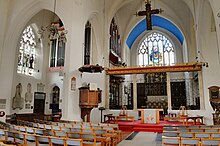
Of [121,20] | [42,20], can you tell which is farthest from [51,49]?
[121,20]

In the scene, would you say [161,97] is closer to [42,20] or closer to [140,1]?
[140,1]

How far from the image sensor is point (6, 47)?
27.6 ft

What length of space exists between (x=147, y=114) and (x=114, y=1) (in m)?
7.89

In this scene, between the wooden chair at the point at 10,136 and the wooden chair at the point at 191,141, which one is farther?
the wooden chair at the point at 10,136

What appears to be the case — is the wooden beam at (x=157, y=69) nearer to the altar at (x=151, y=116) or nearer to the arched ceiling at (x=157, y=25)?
the altar at (x=151, y=116)

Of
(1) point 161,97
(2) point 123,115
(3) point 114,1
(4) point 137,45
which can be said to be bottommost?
(2) point 123,115

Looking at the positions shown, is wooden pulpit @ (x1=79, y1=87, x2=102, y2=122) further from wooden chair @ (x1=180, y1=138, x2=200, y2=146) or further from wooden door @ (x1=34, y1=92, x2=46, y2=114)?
wooden door @ (x1=34, y1=92, x2=46, y2=114)

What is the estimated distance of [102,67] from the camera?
7.72 meters

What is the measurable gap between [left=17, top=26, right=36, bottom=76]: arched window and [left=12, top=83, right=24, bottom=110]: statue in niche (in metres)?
1.10

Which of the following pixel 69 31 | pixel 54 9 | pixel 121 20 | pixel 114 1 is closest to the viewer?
pixel 69 31

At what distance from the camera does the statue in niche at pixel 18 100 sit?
34.1 ft

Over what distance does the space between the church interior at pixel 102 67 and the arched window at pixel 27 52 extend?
0.06m

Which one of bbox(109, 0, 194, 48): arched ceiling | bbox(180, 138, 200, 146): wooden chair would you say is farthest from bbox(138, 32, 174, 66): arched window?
bbox(180, 138, 200, 146): wooden chair

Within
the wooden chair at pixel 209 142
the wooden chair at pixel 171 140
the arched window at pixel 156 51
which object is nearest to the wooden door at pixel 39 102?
the arched window at pixel 156 51
